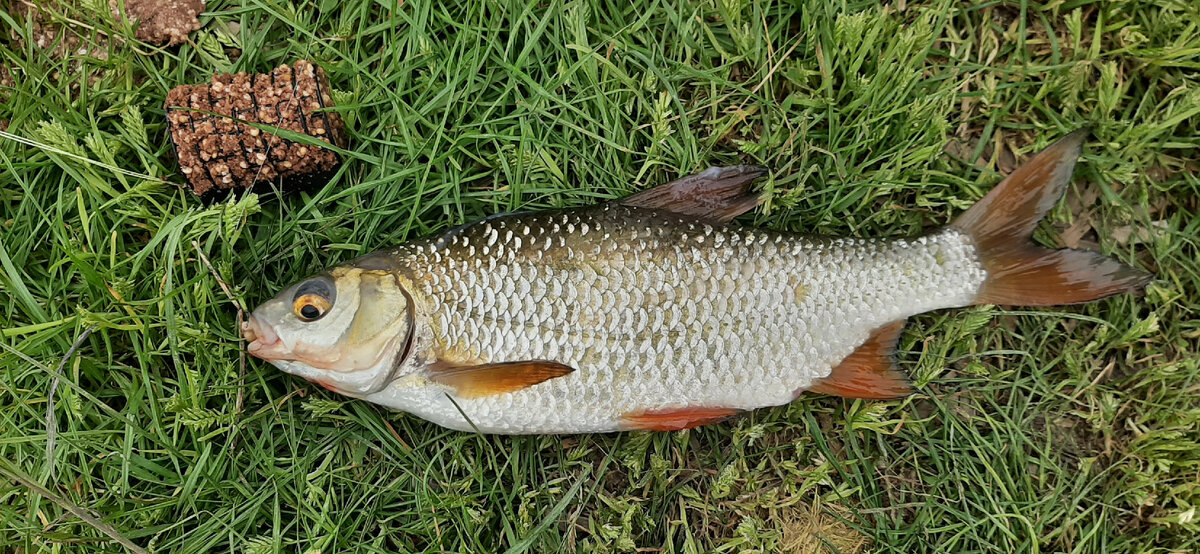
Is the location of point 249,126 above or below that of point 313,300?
above

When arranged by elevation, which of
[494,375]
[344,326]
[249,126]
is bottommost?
[494,375]

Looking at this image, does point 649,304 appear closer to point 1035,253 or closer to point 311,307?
point 311,307

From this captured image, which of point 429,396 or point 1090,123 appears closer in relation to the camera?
point 429,396

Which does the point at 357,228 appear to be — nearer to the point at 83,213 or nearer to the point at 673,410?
the point at 83,213

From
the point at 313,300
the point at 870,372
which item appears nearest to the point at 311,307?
the point at 313,300

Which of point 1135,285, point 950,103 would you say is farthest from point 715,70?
point 1135,285

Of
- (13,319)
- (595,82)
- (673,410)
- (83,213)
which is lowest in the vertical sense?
(673,410)

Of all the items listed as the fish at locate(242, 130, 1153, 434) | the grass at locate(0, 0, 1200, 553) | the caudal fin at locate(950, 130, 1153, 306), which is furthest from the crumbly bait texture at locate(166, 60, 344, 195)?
the caudal fin at locate(950, 130, 1153, 306)

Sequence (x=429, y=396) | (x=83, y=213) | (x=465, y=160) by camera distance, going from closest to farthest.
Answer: (x=429, y=396) < (x=83, y=213) < (x=465, y=160)
